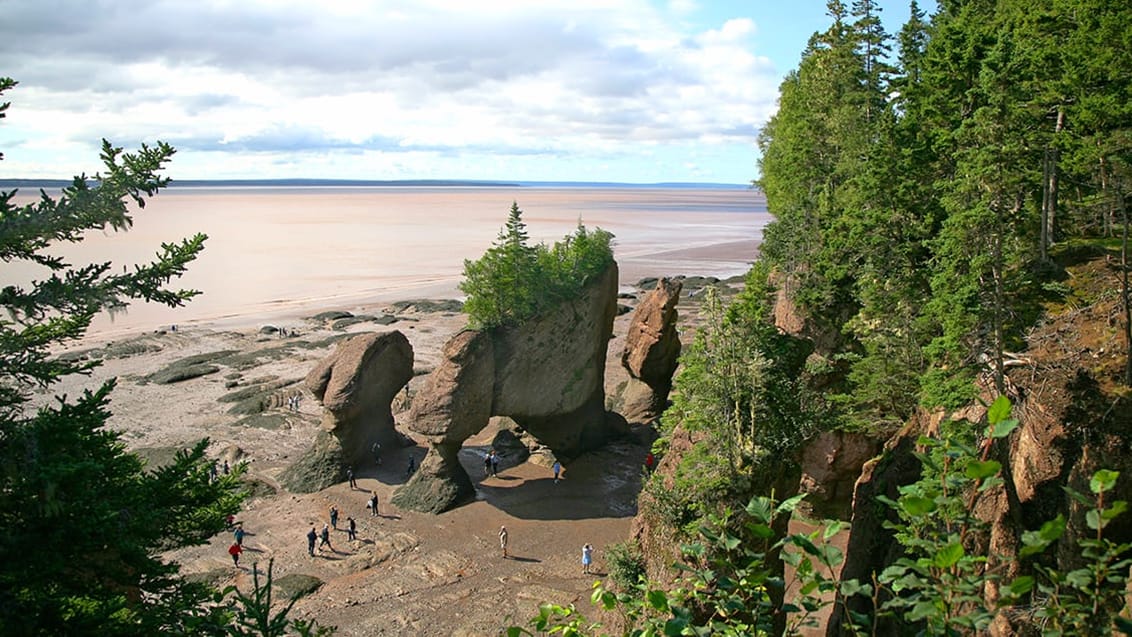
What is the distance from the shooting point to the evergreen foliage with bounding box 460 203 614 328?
3047 cm

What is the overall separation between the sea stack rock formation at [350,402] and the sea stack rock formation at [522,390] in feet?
6.81

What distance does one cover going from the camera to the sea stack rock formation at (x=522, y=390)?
95.2 feet

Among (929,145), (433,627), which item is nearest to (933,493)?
(433,627)

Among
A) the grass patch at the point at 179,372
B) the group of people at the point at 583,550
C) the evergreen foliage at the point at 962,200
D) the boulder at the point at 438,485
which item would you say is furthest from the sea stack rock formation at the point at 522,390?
the grass patch at the point at 179,372

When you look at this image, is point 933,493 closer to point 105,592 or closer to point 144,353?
point 105,592

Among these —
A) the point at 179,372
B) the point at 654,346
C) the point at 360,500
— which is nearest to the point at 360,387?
the point at 360,500

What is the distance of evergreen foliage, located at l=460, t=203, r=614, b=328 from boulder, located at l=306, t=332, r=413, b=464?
174 inches

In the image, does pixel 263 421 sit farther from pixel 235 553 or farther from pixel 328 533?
pixel 235 553

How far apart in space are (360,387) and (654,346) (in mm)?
12579

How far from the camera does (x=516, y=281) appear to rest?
3091 cm

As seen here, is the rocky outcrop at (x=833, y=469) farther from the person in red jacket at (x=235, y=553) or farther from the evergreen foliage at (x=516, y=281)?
the person in red jacket at (x=235, y=553)

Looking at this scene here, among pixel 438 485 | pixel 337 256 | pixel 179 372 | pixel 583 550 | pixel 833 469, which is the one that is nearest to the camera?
pixel 833 469

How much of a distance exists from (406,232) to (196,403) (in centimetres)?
9741

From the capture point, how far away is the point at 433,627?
20.9 m
